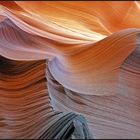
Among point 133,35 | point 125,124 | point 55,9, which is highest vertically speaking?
point 55,9

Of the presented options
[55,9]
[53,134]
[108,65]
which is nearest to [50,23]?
[55,9]

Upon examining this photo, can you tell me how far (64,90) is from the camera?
475mm

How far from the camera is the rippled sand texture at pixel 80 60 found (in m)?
0.46

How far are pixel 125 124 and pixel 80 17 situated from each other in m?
0.24

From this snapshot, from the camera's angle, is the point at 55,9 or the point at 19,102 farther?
the point at 55,9

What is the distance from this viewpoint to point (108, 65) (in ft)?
1.61

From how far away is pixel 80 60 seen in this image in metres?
0.52

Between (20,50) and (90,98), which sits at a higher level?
(20,50)

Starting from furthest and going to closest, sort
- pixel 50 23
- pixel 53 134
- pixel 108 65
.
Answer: pixel 50 23
pixel 108 65
pixel 53 134

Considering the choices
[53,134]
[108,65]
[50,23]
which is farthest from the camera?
[50,23]

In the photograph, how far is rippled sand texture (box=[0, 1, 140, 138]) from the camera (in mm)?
458

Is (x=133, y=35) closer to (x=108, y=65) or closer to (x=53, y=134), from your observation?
(x=108, y=65)

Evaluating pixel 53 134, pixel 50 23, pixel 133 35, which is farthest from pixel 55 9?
pixel 53 134

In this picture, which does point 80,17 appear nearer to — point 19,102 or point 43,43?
point 43,43
